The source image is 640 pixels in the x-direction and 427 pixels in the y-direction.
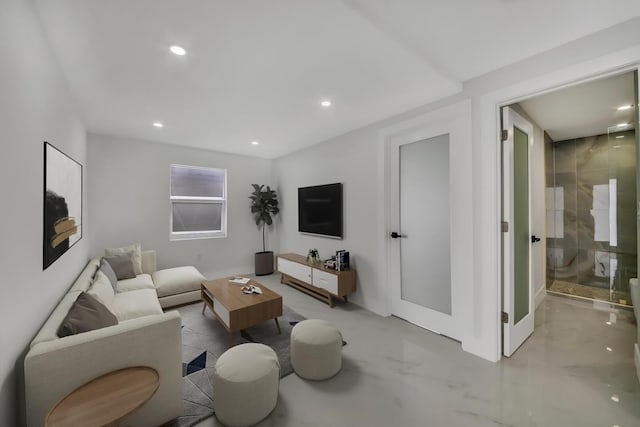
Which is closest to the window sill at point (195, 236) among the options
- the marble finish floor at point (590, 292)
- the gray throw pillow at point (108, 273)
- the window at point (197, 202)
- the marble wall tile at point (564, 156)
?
the window at point (197, 202)

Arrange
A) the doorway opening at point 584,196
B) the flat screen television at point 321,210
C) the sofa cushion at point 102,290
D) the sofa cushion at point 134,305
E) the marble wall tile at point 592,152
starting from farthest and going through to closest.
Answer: the flat screen television at point 321,210 → the marble wall tile at point 592,152 → the doorway opening at point 584,196 → the sofa cushion at point 134,305 → the sofa cushion at point 102,290

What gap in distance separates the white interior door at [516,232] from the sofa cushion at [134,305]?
330 cm

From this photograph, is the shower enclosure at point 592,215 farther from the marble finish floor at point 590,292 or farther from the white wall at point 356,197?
the white wall at point 356,197

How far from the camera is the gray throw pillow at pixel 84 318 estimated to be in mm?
1466

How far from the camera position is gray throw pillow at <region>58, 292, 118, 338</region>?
1466mm

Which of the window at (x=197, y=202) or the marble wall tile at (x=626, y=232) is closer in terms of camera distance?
the marble wall tile at (x=626, y=232)

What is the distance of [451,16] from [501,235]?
1.73 metres

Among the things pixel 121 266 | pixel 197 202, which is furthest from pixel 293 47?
pixel 197 202

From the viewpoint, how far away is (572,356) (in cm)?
221

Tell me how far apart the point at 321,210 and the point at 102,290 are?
2.85m

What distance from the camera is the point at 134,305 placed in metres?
2.45

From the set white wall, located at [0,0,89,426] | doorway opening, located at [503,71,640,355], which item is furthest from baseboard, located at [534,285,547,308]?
white wall, located at [0,0,89,426]

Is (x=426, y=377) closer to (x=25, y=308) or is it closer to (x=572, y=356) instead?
(x=572, y=356)

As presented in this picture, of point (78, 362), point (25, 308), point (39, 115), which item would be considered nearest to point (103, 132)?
point (39, 115)
